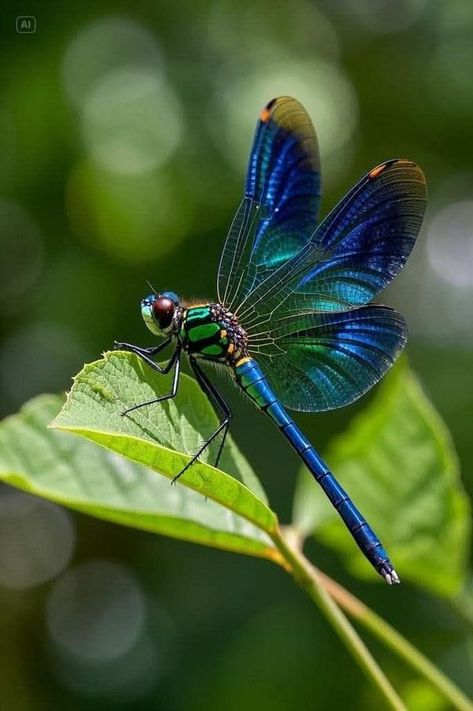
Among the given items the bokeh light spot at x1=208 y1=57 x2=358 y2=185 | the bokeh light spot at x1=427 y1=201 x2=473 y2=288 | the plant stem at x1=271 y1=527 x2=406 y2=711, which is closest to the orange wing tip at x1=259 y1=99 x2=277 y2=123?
the bokeh light spot at x1=208 y1=57 x2=358 y2=185

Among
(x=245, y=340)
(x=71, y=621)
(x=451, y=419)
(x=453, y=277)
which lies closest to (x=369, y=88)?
(x=453, y=277)

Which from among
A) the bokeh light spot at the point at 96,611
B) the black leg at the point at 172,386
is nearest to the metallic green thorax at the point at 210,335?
the black leg at the point at 172,386

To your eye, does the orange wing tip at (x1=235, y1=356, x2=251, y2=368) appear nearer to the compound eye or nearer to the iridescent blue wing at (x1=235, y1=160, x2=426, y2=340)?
the iridescent blue wing at (x1=235, y1=160, x2=426, y2=340)

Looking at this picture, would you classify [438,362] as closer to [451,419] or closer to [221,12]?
[451,419]

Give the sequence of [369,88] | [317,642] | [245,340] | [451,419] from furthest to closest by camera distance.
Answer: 1. [369,88]
2. [451,419]
3. [317,642]
4. [245,340]

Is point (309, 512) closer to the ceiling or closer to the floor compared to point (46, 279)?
closer to the floor

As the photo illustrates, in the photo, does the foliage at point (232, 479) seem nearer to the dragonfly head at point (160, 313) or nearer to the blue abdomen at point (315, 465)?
the blue abdomen at point (315, 465)
